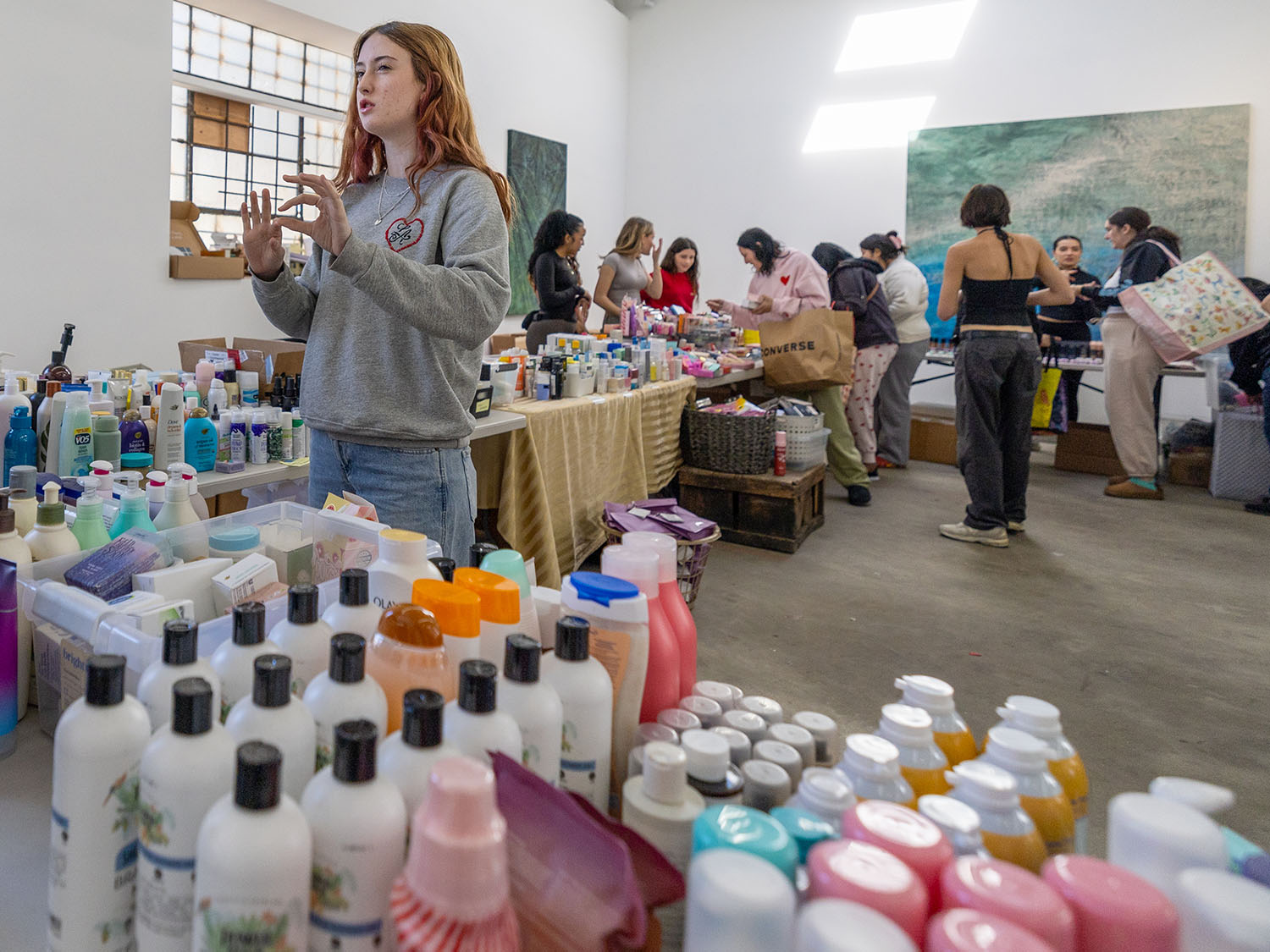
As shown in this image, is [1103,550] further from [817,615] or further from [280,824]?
A: [280,824]

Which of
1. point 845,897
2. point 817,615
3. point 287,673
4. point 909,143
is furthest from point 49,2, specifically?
point 909,143

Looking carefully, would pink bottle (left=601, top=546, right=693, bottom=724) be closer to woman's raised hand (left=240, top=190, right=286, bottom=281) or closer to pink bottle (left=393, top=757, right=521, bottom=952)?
pink bottle (left=393, top=757, right=521, bottom=952)

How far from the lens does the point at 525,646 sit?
30.7 inches

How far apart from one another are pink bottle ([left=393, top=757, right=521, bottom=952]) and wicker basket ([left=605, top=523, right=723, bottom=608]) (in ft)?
9.11

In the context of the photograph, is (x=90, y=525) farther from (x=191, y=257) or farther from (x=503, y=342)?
(x=503, y=342)

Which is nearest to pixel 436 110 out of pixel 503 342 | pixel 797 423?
pixel 797 423

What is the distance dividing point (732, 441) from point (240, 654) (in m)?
3.88

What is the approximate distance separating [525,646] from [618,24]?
10094 mm

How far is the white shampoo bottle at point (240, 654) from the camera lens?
0.85 metres

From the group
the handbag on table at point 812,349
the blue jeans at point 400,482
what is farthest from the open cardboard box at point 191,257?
the blue jeans at point 400,482

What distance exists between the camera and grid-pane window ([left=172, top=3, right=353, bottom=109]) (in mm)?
5629

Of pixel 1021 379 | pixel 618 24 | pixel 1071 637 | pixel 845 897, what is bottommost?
pixel 1071 637

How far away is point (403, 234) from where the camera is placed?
1.75m

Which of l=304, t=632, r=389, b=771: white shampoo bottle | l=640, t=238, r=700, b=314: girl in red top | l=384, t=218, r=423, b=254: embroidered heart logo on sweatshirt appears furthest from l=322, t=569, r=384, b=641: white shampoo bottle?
l=640, t=238, r=700, b=314: girl in red top
